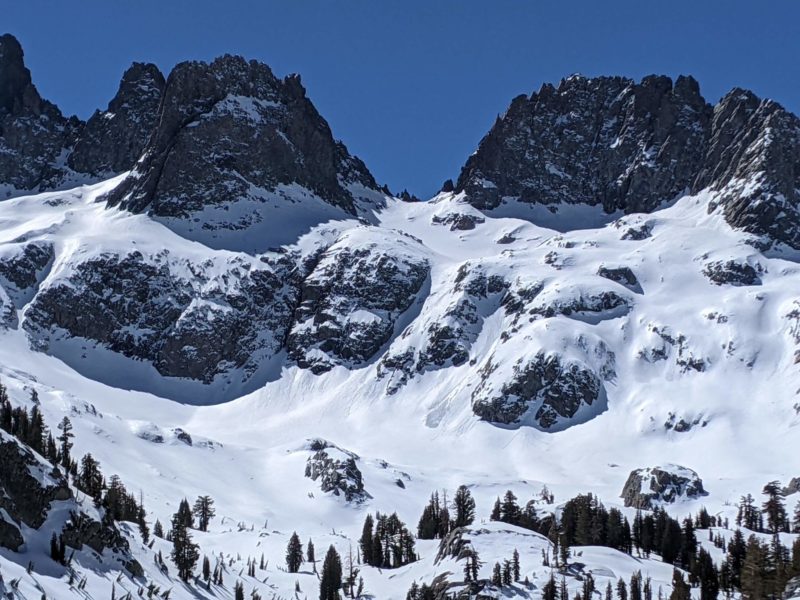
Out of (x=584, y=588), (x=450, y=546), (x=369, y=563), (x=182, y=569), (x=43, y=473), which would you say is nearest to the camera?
(x=43, y=473)

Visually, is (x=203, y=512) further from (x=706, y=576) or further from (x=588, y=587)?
(x=706, y=576)

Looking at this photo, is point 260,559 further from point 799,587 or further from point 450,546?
point 799,587

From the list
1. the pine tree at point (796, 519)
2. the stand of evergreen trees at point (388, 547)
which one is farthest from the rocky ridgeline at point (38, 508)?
the pine tree at point (796, 519)

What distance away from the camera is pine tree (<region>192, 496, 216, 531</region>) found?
601ft

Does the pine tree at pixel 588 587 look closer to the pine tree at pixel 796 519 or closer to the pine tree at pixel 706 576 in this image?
the pine tree at pixel 706 576

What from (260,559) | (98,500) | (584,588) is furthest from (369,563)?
(98,500)

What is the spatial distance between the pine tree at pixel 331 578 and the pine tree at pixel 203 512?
31.0 meters

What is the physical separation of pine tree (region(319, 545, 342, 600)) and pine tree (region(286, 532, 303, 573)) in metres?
5.85

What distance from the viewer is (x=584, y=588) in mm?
138000

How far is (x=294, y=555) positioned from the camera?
546 feet

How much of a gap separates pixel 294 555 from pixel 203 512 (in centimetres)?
2580

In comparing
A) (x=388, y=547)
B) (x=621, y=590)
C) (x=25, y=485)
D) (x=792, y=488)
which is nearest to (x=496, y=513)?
(x=388, y=547)

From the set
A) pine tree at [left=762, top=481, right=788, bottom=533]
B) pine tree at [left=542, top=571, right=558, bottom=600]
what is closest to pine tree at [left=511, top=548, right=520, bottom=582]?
pine tree at [left=542, top=571, right=558, bottom=600]

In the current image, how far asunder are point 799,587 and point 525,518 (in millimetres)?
97569
